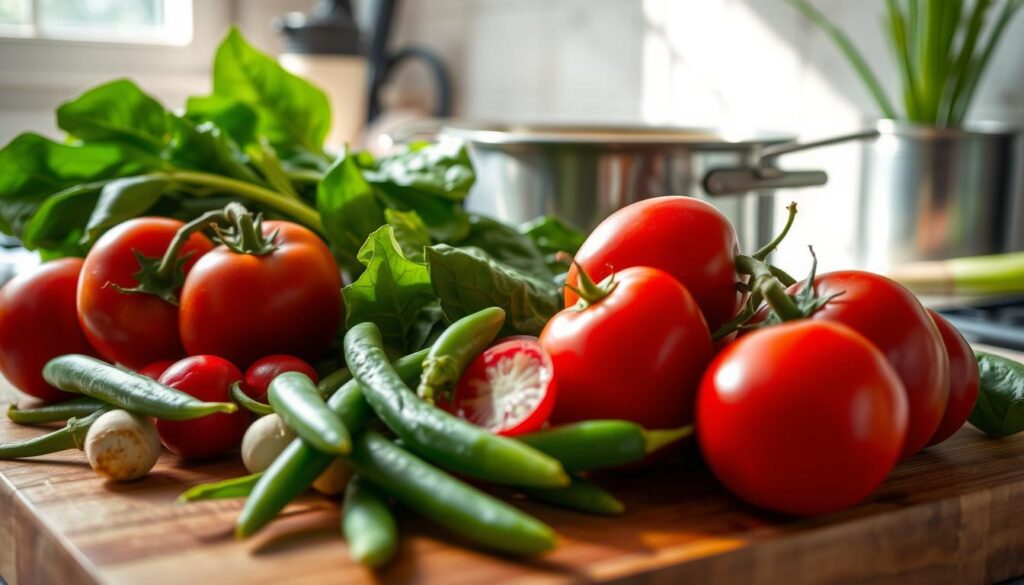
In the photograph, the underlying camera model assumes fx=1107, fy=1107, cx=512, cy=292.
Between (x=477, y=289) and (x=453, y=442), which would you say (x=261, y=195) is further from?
(x=453, y=442)

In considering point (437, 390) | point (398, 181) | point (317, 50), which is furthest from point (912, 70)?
point (317, 50)

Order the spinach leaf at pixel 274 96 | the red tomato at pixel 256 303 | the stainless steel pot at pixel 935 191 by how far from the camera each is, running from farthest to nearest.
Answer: the stainless steel pot at pixel 935 191 < the spinach leaf at pixel 274 96 < the red tomato at pixel 256 303

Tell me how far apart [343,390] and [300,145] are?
1.90 feet

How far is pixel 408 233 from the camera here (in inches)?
34.0

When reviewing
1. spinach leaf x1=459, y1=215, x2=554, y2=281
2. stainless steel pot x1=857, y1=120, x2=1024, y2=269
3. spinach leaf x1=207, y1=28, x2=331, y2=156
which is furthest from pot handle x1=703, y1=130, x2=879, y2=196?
spinach leaf x1=207, y1=28, x2=331, y2=156

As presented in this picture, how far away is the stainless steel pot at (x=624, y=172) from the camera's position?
1.22 metres

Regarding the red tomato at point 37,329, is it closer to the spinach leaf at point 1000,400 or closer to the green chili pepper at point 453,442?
the green chili pepper at point 453,442

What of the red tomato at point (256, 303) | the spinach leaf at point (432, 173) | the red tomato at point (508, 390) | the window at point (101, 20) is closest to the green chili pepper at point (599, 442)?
the red tomato at point (508, 390)

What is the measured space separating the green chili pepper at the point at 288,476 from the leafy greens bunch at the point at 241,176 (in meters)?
0.23

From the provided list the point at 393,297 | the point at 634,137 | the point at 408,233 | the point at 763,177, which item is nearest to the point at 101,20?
the point at 634,137

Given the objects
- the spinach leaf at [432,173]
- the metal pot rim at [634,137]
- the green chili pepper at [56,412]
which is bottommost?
the green chili pepper at [56,412]

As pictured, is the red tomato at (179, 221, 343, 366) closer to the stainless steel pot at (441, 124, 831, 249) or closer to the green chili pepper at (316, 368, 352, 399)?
the green chili pepper at (316, 368, 352, 399)

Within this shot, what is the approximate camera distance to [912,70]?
1453 millimetres

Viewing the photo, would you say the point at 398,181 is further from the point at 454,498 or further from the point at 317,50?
the point at 317,50
